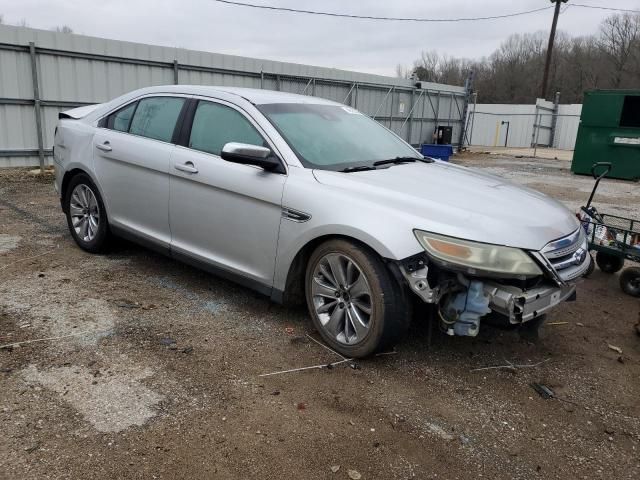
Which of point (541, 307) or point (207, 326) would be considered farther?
point (207, 326)

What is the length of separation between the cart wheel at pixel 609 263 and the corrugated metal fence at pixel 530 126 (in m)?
25.7

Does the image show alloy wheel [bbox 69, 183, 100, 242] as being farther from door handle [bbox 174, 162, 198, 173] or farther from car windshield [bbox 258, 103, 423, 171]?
car windshield [bbox 258, 103, 423, 171]

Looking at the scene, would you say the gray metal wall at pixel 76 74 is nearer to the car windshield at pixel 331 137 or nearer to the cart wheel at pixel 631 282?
the car windshield at pixel 331 137

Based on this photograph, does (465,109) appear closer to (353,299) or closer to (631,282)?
(631,282)

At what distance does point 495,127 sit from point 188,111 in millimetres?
31017

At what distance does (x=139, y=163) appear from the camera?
15.0 ft

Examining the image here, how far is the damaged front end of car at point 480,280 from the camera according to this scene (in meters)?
3.00

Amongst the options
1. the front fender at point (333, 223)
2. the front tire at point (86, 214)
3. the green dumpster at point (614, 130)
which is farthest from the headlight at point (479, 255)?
the green dumpster at point (614, 130)

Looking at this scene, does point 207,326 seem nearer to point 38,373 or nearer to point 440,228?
point 38,373

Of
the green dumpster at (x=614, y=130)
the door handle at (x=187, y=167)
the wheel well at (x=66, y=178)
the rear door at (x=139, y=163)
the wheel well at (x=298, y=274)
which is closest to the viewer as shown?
the wheel well at (x=298, y=274)

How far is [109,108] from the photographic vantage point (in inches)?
203

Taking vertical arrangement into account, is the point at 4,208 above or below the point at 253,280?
below

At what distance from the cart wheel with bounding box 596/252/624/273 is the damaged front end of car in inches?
113

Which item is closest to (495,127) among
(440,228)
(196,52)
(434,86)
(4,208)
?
(434,86)
